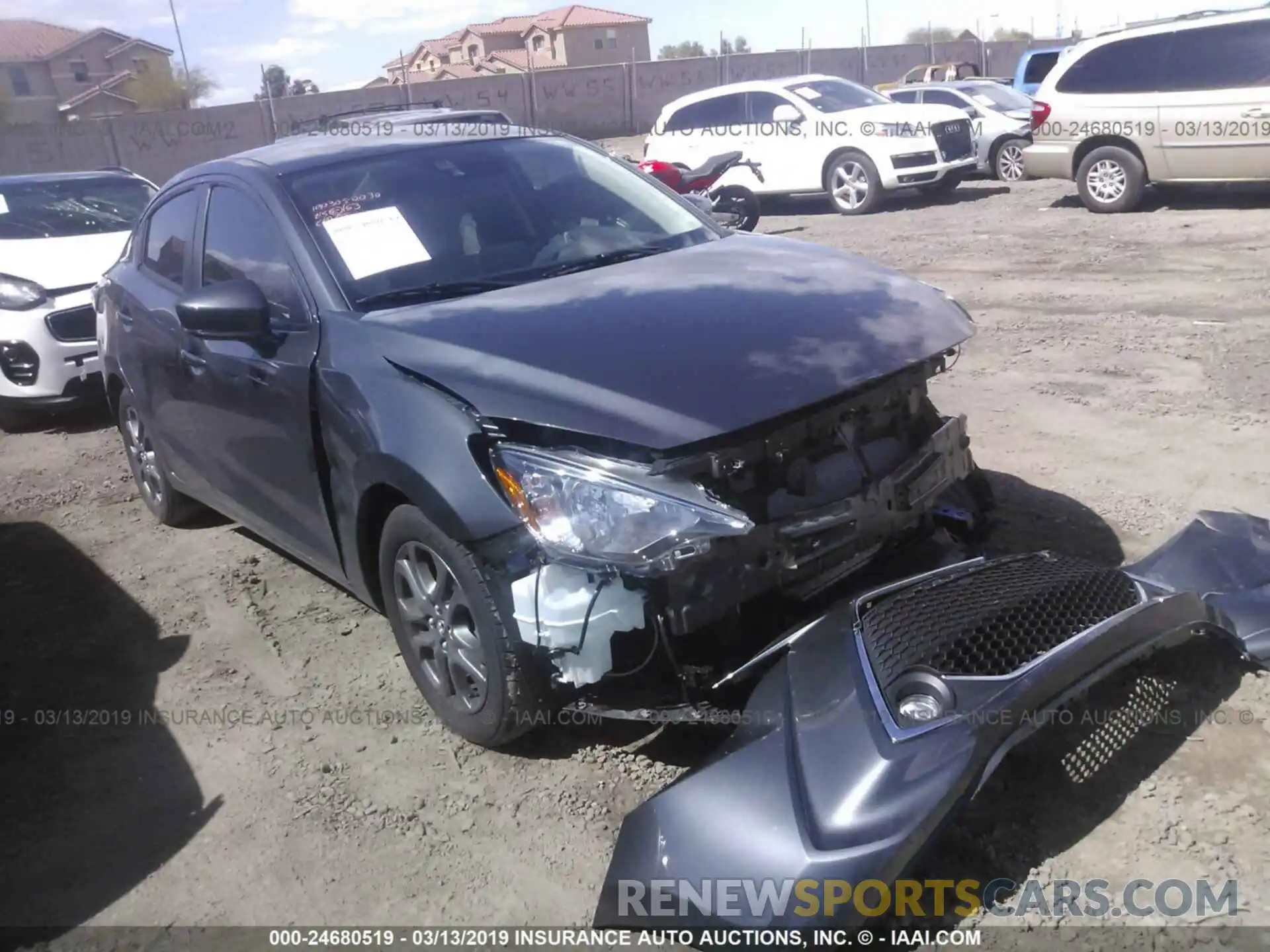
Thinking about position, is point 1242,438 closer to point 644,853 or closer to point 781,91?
point 644,853

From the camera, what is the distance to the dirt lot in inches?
105

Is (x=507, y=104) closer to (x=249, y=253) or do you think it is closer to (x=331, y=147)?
(x=331, y=147)

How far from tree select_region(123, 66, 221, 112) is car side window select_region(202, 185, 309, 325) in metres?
51.7

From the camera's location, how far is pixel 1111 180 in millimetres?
11461

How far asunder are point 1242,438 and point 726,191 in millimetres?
9466

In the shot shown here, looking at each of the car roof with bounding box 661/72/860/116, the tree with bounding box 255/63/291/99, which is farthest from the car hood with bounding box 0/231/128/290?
the tree with bounding box 255/63/291/99

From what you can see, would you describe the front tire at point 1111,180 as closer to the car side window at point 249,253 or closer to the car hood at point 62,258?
the car hood at point 62,258

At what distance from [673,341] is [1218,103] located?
9.90 m

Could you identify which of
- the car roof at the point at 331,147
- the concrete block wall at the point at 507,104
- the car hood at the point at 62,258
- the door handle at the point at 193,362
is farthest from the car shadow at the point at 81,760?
the concrete block wall at the point at 507,104

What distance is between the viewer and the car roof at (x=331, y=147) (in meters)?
3.90

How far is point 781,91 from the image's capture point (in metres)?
14.3

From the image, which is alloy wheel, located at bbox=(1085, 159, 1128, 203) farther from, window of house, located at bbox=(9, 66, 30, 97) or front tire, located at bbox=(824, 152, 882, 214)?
window of house, located at bbox=(9, 66, 30, 97)

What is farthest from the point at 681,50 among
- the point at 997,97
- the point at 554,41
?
the point at 997,97

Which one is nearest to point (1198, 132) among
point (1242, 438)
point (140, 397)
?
point (1242, 438)
